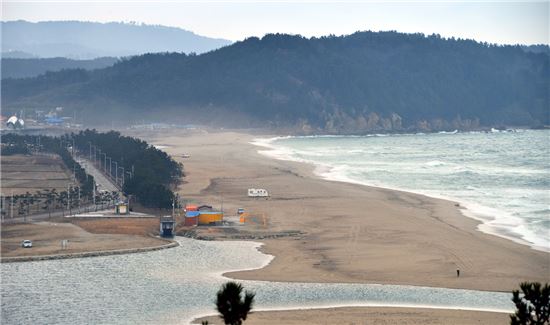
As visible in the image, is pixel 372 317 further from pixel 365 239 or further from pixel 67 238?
pixel 67 238

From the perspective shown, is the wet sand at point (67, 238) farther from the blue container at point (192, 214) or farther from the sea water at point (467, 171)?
the sea water at point (467, 171)

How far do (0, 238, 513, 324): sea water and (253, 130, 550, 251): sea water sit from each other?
15.1 metres

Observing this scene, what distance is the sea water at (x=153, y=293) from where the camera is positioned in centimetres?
3747

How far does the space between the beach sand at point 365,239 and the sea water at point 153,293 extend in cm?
153

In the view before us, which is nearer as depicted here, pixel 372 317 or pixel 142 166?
pixel 372 317

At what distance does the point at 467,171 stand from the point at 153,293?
6505cm

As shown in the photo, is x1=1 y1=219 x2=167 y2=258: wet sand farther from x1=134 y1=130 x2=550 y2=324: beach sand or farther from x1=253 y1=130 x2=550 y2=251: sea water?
x1=253 y1=130 x2=550 y2=251: sea water

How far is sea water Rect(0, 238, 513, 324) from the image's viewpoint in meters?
37.5

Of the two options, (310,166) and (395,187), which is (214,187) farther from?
(310,166)

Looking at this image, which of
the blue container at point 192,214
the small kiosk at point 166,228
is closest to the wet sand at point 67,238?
the small kiosk at point 166,228

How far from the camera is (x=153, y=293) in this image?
4094 centimetres

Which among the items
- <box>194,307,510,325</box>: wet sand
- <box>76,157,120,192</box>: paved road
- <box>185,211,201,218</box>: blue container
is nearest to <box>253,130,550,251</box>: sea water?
<box>194,307,510,325</box>: wet sand

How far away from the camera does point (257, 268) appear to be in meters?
46.7

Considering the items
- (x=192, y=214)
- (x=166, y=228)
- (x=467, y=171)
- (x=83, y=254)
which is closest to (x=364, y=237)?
(x=192, y=214)
